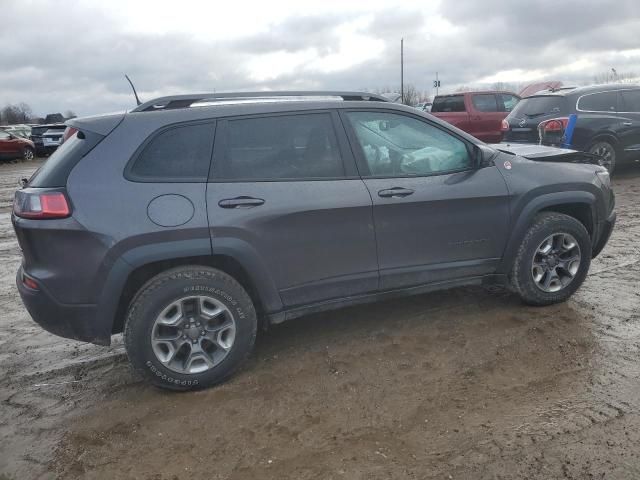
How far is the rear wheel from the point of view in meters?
9.97

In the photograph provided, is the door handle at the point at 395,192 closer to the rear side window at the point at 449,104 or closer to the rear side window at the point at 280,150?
the rear side window at the point at 280,150

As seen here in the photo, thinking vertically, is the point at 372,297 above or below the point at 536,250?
below

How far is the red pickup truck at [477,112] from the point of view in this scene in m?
14.4

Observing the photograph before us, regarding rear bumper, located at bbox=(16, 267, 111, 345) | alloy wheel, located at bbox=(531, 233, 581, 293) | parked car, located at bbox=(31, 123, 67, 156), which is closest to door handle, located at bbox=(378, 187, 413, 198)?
alloy wheel, located at bbox=(531, 233, 581, 293)

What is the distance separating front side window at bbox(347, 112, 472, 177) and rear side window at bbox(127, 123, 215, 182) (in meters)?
1.04

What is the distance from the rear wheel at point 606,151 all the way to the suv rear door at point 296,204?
7.99 meters

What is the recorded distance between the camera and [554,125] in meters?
9.73

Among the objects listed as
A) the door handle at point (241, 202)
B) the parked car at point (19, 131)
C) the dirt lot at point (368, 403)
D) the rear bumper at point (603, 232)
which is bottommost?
the dirt lot at point (368, 403)

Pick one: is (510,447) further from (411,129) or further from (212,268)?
(411,129)

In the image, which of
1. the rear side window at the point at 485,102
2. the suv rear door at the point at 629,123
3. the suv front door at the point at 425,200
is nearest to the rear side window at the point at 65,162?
the suv front door at the point at 425,200

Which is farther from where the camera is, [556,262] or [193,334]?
[556,262]

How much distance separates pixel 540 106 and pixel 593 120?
3.14 ft

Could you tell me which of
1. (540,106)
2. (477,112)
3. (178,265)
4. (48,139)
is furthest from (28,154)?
(178,265)

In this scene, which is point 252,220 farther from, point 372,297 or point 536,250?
point 536,250
